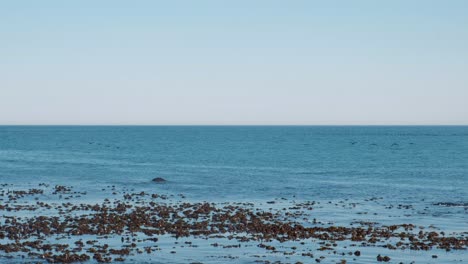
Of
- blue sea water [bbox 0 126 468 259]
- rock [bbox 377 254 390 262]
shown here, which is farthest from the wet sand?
blue sea water [bbox 0 126 468 259]

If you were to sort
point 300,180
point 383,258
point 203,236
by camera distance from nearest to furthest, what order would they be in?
point 383,258
point 203,236
point 300,180

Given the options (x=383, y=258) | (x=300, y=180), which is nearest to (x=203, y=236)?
(x=383, y=258)

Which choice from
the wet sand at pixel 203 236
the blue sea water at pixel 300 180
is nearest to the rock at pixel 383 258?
the wet sand at pixel 203 236

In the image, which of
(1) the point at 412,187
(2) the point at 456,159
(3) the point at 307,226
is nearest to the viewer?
(3) the point at 307,226

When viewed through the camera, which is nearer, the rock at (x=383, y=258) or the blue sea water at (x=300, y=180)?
the rock at (x=383, y=258)

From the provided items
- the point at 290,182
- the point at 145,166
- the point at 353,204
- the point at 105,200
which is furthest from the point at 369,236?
the point at 145,166

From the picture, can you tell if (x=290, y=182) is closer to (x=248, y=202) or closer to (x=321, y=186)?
(x=321, y=186)

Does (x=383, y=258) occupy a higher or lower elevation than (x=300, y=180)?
higher

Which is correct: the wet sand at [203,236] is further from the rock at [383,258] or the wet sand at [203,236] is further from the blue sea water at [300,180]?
the blue sea water at [300,180]

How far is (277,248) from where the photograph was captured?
36.2 m

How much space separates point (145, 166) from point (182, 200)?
1912 inches

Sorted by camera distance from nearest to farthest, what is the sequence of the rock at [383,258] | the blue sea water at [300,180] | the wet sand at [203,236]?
1. the rock at [383,258]
2. the wet sand at [203,236]
3. the blue sea water at [300,180]

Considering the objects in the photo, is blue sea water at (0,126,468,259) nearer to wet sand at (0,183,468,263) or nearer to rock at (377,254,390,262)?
wet sand at (0,183,468,263)

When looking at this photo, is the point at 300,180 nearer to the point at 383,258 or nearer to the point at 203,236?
the point at 203,236
